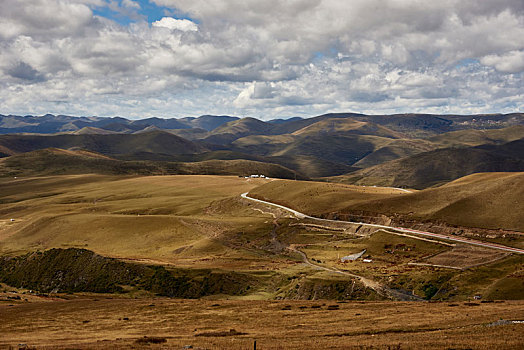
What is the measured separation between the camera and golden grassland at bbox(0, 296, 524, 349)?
1352 inches

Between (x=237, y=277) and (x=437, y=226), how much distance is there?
61164 millimetres

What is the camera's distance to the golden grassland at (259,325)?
3434 centimetres

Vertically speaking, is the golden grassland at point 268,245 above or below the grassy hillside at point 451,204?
below

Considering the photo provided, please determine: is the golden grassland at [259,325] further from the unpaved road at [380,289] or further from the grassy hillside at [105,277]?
the grassy hillside at [105,277]

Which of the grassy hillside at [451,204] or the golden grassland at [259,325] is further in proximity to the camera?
the grassy hillside at [451,204]

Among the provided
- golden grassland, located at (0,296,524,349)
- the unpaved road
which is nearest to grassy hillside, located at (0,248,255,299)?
golden grassland, located at (0,296,524,349)

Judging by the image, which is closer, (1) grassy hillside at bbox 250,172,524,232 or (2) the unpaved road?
(2) the unpaved road

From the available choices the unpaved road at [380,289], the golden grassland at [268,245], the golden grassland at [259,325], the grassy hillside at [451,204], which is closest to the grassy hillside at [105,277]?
the golden grassland at [268,245]

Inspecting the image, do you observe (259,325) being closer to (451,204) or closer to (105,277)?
(105,277)

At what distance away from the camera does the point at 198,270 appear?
88.8 m

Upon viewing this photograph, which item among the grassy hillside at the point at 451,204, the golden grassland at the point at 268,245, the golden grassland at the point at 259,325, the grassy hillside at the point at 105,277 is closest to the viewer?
the golden grassland at the point at 259,325

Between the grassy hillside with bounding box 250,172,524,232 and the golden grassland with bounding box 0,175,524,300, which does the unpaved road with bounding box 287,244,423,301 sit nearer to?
the golden grassland with bounding box 0,175,524,300

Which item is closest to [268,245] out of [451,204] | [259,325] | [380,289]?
[380,289]

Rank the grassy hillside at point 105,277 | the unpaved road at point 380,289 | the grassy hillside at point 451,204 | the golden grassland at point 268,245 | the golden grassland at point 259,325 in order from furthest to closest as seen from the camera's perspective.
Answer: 1. the grassy hillside at point 451,204
2. the grassy hillside at point 105,277
3. the golden grassland at point 268,245
4. the unpaved road at point 380,289
5. the golden grassland at point 259,325
